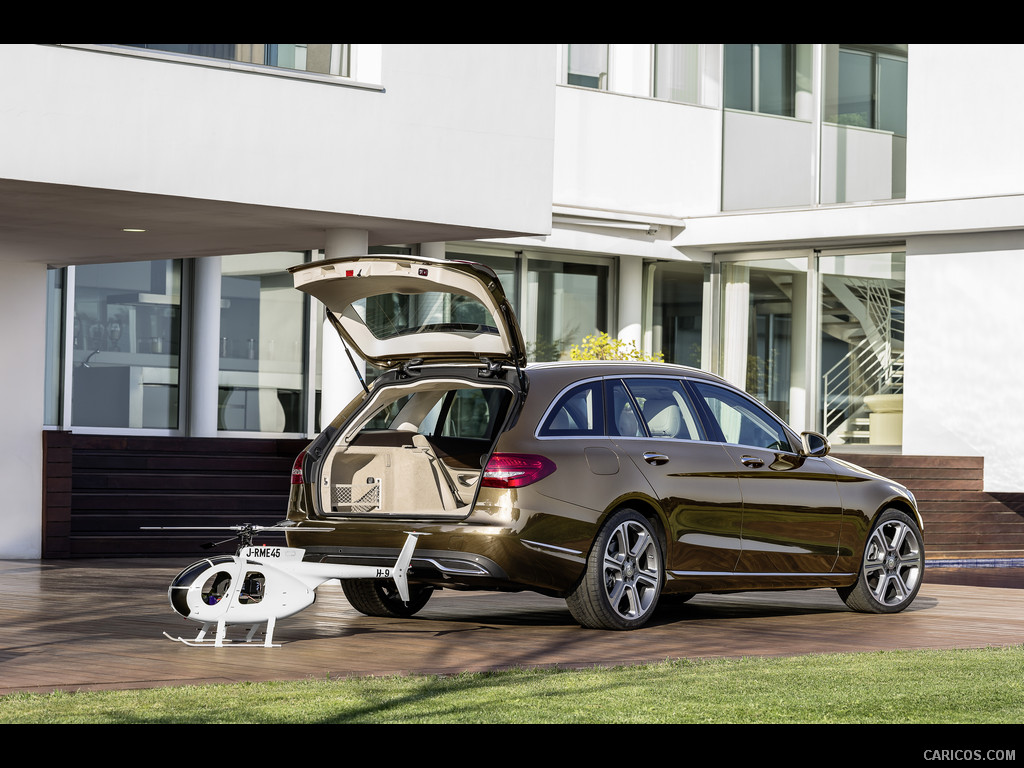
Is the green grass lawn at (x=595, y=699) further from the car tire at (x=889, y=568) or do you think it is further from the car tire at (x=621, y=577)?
the car tire at (x=889, y=568)

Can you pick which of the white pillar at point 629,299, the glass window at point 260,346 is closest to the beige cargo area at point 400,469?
the glass window at point 260,346

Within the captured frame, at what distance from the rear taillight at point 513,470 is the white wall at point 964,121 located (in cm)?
1488

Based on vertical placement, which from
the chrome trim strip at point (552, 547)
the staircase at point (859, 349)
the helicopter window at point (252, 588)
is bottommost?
the helicopter window at point (252, 588)

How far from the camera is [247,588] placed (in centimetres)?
A: 880

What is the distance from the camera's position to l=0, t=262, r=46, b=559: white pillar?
51.8ft

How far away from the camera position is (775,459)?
1073cm

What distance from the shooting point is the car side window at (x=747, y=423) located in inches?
422

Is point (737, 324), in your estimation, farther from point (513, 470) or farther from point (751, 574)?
point (513, 470)

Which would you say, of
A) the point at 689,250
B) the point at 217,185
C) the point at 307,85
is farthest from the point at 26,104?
the point at 689,250

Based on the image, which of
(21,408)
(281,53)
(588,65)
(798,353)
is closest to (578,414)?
(281,53)

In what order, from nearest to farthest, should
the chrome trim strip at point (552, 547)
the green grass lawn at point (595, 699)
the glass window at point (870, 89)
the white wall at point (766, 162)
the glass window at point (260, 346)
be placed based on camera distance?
1. the green grass lawn at point (595, 699)
2. the chrome trim strip at point (552, 547)
3. the glass window at point (260, 346)
4. the glass window at point (870, 89)
5. the white wall at point (766, 162)

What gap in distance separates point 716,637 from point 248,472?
920 centimetres

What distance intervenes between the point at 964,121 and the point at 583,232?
18.6 ft
